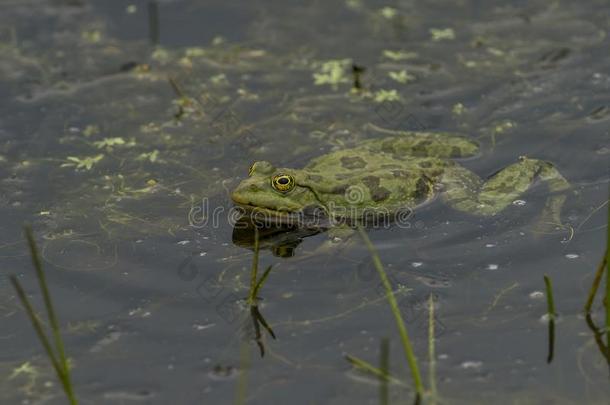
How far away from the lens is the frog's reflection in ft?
25.5

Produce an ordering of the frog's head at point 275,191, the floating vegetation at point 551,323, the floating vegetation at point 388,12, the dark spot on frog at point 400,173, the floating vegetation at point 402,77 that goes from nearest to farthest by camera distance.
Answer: the floating vegetation at point 551,323 < the frog's head at point 275,191 < the dark spot on frog at point 400,173 < the floating vegetation at point 402,77 < the floating vegetation at point 388,12

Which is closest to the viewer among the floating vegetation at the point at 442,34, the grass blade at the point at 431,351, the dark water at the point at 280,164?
the grass blade at the point at 431,351

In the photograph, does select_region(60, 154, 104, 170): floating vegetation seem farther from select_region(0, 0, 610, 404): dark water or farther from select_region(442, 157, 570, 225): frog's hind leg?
select_region(442, 157, 570, 225): frog's hind leg

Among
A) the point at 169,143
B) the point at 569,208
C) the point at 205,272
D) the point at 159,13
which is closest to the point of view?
the point at 205,272

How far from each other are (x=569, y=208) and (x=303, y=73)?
392 cm

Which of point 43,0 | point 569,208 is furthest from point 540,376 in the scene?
Answer: point 43,0

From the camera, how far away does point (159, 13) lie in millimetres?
11883

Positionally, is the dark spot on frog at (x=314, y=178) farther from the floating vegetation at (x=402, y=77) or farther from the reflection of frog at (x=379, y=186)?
the floating vegetation at (x=402, y=77)

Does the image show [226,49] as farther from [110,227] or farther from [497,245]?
[497,245]

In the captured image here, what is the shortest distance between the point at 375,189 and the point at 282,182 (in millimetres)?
845

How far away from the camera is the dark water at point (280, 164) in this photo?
20.5 feet

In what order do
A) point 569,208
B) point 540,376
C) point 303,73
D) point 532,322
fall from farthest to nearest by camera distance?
point 303,73, point 569,208, point 532,322, point 540,376

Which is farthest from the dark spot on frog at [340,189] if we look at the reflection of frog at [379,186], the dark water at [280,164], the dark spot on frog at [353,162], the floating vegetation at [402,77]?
the floating vegetation at [402,77]

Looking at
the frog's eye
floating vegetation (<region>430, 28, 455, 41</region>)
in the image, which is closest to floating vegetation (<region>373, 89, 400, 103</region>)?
floating vegetation (<region>430, 28, 455, 41</region>)
